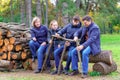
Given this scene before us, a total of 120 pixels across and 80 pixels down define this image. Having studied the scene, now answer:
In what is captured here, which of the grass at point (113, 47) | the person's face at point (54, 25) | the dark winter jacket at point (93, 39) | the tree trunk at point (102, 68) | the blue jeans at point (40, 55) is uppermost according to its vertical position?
the person's face at point (54, 25)

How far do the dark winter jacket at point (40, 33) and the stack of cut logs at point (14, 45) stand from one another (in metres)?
0.41

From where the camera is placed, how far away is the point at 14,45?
11102mm

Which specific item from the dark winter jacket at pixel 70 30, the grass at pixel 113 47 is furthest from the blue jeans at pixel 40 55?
the grass at pixel 113 47

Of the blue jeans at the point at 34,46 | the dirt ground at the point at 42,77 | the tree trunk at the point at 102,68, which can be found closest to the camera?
the dirt ground at the point at 42,77

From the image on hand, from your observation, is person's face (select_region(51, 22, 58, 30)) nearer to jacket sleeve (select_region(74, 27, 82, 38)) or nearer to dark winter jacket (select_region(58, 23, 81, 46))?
dark winter jacket (select_region(58, 23, 81, 46))

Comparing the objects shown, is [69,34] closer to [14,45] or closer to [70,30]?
[70,30]

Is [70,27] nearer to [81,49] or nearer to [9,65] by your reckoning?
[81,49]

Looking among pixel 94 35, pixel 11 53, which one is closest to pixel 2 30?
pixel 11 53

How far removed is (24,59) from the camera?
1141 cm

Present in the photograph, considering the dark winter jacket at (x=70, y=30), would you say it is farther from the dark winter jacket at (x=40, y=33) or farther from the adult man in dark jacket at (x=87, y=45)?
the dark winter jacket at (x=40, y=33)

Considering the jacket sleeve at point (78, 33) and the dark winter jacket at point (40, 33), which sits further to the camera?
the dark winter jacket at point (40, 33)

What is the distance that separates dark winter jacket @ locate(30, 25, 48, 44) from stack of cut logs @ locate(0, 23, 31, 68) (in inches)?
16.3

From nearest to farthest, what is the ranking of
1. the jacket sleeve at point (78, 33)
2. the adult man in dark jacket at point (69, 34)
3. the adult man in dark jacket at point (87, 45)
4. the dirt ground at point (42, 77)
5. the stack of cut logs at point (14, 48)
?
1. the dirt ground at point (42, 77)
2. the adult man in dark jacket at point (87, 45)
3. the jacket sleeve at point (78, 33)
4. the adult man in dark jacket at point (69, 34)
5. the stack of cut logs at point (14, 48)

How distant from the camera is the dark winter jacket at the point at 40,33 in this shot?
1092 centimetres
